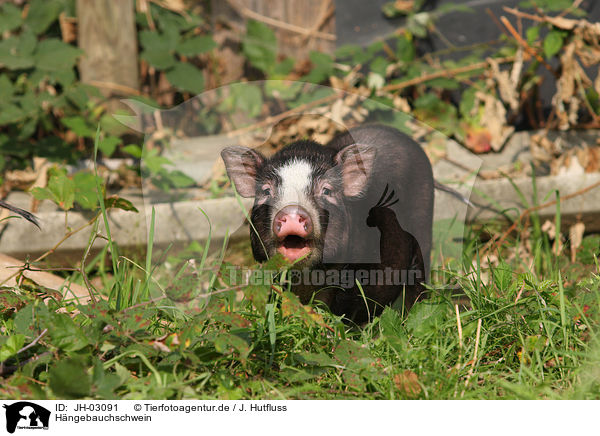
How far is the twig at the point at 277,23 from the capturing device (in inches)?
198

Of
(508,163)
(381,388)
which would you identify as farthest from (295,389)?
(508,163)

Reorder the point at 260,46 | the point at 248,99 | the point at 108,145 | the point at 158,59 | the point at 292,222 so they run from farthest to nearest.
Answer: the point at 260,46 → the point at 158,59 → the point at 108,145 → the point at 248,99 → the point at 292,222

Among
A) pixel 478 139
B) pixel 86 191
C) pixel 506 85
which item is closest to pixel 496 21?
pixel 506 85

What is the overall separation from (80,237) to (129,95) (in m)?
1.62

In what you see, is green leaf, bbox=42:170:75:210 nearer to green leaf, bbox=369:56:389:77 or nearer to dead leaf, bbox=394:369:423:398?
dead leaf, bbox=394:369:423:398

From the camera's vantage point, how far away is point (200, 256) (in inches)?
94.0

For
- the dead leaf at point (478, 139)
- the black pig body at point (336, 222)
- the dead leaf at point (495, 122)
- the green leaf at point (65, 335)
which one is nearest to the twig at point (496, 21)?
the dead leaf at point (495, 122)

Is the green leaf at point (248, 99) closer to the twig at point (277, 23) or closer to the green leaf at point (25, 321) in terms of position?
the twig at point (277, 23)

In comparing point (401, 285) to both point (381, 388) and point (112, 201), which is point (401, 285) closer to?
point (381, 388)

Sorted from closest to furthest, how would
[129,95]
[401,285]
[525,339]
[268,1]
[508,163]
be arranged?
[525,339], [401,285], [508,163], [129,95], [268,1]

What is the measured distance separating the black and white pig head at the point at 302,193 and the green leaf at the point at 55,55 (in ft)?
8.75

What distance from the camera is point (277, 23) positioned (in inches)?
199

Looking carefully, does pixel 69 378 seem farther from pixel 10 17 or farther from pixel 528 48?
pixel 10 17
